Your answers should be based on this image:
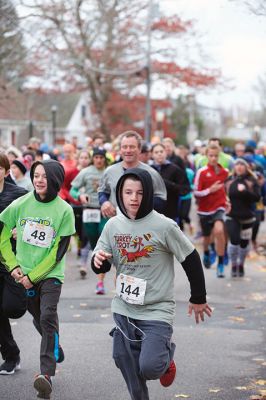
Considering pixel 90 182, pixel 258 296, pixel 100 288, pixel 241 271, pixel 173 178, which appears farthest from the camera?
pixel 241 271

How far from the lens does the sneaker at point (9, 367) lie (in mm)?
7246

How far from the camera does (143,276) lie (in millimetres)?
5680

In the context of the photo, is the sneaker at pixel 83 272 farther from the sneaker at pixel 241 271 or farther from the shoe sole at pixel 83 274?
the sneaker at pixel 241 271

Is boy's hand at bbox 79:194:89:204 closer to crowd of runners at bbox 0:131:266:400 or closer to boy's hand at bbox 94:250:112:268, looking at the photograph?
crowd of runners at bbox 0:131:266:400

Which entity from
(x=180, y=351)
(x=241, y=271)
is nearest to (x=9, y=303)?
(x=180, y=351)

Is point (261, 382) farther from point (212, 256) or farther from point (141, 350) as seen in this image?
point (212, 256)

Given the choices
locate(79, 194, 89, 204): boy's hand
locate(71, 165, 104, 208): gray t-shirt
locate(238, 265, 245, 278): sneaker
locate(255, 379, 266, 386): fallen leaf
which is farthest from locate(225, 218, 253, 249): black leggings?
locate(255, 379, 266, 386): fallen leaf

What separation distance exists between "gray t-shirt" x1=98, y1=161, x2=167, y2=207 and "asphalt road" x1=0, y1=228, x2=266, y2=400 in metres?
1.44

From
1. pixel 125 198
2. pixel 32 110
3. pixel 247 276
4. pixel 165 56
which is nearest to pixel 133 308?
pixel 125 198

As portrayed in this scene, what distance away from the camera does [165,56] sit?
1453 inches

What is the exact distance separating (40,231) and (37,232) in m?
0.02

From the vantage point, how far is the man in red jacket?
43.3ft

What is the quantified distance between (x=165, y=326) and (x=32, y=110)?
61.5 metres

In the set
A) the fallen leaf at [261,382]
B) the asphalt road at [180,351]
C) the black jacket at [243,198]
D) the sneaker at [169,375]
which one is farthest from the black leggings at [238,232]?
the sneaker at [169,375]
